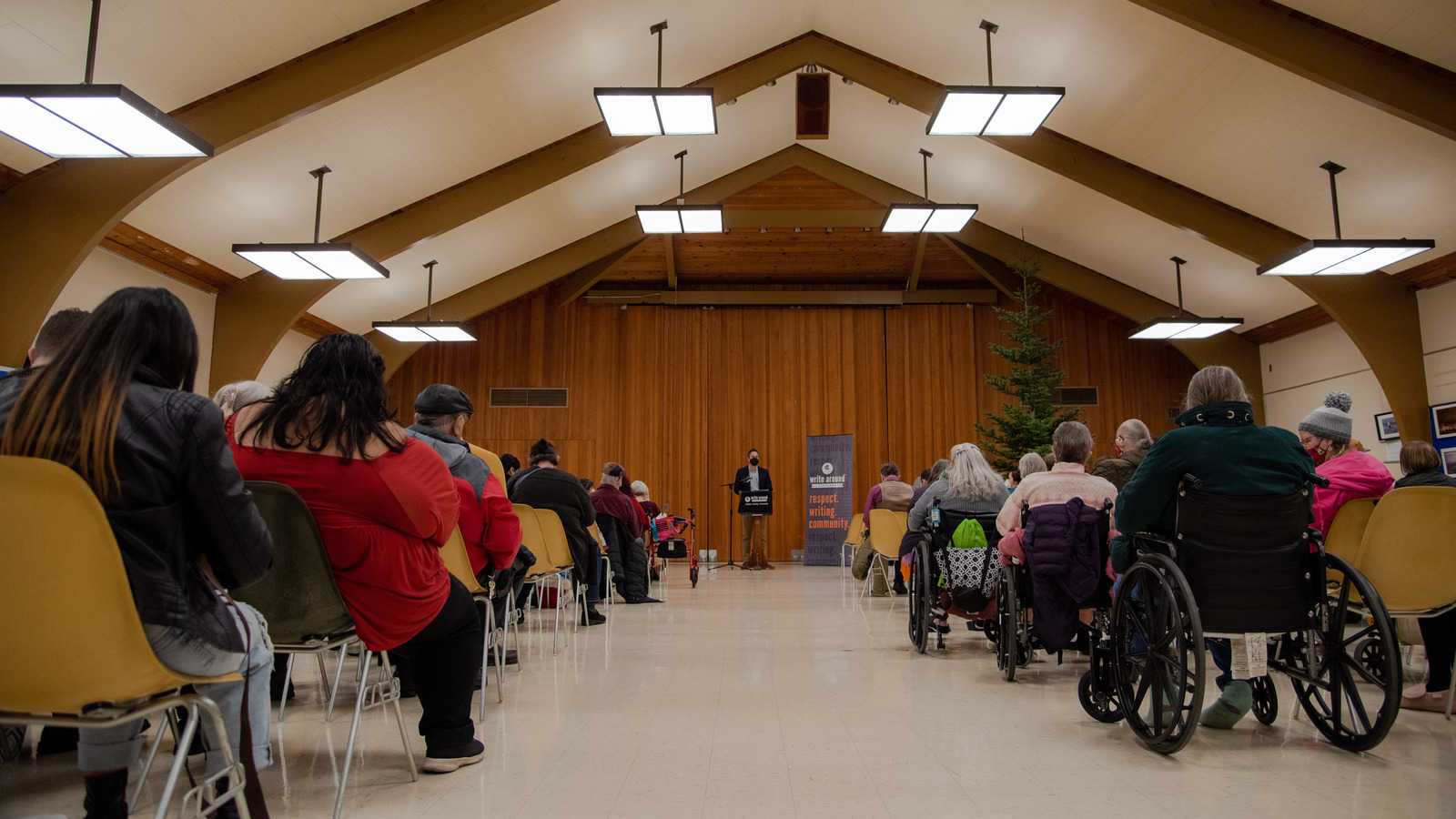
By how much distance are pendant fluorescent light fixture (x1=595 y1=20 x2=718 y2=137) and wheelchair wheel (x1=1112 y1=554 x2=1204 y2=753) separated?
4.77 meters

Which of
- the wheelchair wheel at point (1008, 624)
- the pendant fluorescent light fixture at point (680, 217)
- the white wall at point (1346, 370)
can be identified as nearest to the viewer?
the wheelchair wheel at point (1008, 624)

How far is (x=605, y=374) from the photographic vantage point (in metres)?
12.6

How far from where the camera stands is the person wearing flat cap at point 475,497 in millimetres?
2797

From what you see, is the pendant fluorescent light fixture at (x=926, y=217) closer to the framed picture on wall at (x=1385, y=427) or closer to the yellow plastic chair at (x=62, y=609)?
the framed picture on wall at (x=1385, y=427)

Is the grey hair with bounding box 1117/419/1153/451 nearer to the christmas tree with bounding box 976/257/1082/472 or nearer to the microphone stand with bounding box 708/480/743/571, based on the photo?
the christmas tree with bounding box 976/257/1082/472

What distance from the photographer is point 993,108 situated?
632cm

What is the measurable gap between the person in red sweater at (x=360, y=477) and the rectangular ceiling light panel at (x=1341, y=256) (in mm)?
7349

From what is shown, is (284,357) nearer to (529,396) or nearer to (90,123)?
(529,396)

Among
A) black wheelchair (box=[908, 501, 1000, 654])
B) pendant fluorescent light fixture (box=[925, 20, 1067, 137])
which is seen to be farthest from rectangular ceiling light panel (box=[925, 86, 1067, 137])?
black wheelchair (box=[908, 501, 1000, 654])

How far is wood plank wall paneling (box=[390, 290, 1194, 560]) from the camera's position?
12414mm

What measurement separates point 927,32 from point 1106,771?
23.1 ft

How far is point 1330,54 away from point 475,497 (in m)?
6.43

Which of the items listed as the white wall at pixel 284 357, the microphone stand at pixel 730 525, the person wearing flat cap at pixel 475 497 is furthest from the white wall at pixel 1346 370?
the white wall at pixel 284 357

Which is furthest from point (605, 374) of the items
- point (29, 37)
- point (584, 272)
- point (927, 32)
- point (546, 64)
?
point (29, 37)
